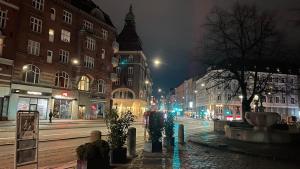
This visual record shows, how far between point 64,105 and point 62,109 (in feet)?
2.32

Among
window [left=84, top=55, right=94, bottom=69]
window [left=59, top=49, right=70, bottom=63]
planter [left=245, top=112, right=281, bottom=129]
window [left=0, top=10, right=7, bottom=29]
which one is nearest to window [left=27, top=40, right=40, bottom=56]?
window [left=0, top=10, right=7, bottom=29]

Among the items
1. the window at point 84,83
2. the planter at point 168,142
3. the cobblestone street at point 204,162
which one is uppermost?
the window at point 84,83

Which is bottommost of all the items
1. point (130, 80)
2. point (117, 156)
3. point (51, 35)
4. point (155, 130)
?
point (117, 156)

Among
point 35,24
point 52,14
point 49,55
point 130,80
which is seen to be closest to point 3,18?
point 35,24

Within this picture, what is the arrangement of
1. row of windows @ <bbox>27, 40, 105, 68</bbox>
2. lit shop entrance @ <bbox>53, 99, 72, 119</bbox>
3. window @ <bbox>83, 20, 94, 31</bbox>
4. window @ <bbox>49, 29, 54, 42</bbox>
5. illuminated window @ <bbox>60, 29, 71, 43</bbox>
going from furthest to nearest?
window @ <bbox>83, 20, 94, 31</bbox> < illuminated window @ <bbox>60, 29, 71, 43</bbox> < lit shop entrance @ <bbox>53, 99, 72, 119</bbox> < window @ <bbox>49, 29, 54, 42</bbox> < row of windows @ <bbox>27, 40, 105, 68</bbox>

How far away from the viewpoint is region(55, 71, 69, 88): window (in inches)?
1620

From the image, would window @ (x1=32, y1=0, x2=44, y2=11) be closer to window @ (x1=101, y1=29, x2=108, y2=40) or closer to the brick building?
the brick building

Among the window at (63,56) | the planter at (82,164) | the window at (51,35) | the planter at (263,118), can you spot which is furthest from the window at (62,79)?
the planter at (82,164)

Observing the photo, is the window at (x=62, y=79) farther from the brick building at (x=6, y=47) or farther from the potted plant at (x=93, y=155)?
the potted plant at (x=93, y=155)

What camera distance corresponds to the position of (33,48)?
122ft

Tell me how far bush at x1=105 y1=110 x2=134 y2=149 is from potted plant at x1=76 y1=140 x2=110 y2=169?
6.07 ft

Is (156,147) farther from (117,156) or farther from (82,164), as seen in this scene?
(82,164)

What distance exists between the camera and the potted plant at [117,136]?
1038 cm

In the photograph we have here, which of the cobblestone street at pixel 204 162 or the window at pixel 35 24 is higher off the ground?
the window at pixel 35 24
